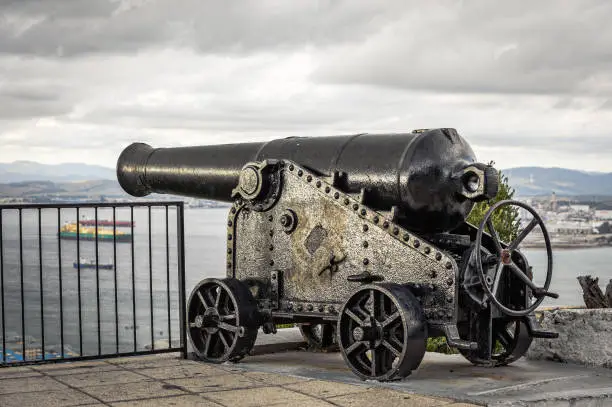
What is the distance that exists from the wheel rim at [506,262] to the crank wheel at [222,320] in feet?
5.44

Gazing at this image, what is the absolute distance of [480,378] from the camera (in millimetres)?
5816

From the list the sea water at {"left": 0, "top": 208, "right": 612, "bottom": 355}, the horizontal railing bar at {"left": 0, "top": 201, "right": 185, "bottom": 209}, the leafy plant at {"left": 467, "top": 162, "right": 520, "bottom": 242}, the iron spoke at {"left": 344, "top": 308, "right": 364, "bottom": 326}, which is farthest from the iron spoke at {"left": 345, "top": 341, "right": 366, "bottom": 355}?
the sea water at {"left": 0, "top": 208, "right": 612, "bottom": 355}

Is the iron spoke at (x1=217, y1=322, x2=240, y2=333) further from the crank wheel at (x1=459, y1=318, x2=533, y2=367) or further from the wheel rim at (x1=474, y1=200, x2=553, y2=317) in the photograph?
the wheel rim at (x1=474, y1=200, x2=553, y2=317)

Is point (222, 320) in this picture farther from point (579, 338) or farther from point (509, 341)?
point (579, 338)

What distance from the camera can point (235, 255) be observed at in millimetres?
6703

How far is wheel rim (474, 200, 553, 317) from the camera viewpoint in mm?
5539

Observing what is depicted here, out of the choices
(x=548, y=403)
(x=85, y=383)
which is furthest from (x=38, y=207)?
(x=548, y=403)

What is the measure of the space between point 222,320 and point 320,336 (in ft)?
3.22

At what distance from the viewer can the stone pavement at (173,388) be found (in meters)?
5.10

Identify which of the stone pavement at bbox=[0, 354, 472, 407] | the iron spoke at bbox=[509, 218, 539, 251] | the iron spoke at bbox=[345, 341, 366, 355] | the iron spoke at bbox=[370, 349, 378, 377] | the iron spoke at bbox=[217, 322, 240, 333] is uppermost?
the iron spoke at bbox=[509, 218, 539, 251]

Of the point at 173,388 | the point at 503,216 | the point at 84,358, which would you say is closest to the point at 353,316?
the point at 173,388

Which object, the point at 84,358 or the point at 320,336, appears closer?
the point at 84,358

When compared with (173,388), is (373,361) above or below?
above

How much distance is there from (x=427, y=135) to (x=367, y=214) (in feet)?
2.04
